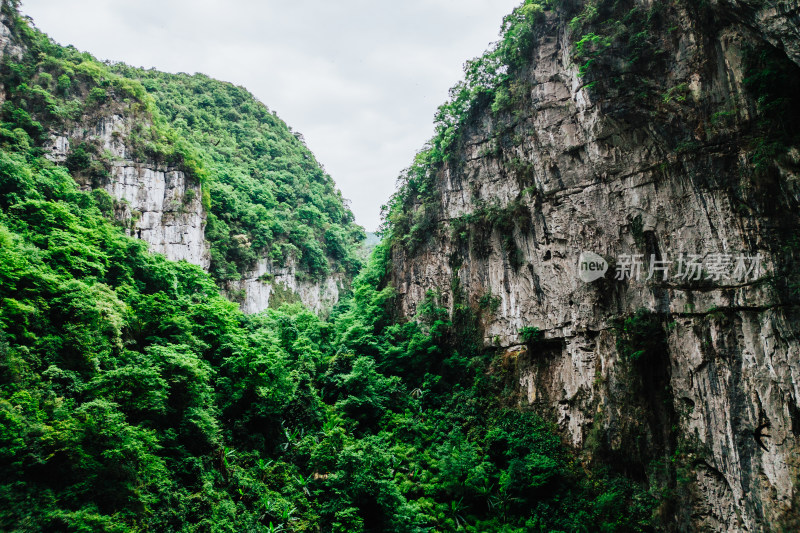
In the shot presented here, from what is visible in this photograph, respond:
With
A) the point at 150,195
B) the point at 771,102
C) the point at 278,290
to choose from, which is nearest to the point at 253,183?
the point at 278,290

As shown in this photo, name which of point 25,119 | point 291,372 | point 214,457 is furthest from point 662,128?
point 25,119

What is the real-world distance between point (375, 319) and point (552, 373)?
25.8 ft

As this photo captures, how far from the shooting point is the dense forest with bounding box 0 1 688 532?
7.79m

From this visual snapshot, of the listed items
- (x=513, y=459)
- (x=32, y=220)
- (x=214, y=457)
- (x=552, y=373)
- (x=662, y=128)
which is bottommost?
(x=513, y=459)

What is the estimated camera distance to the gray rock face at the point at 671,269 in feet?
31.3

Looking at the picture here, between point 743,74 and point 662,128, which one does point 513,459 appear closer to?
point 662,128

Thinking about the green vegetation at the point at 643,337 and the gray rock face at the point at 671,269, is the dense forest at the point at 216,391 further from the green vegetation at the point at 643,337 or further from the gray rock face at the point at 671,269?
the green vegetation at the point at 643,337

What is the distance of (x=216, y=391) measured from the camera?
12633 millimetres

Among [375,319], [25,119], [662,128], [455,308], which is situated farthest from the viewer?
[375,319]

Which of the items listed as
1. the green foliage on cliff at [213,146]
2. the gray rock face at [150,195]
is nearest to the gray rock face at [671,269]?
the gray rock face at [150,195]

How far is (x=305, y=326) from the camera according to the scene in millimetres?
18516

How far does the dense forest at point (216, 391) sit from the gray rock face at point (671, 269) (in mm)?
1070

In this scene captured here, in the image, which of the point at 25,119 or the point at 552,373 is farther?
the point at 25,119

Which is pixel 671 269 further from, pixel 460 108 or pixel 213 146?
pixel 213 146
